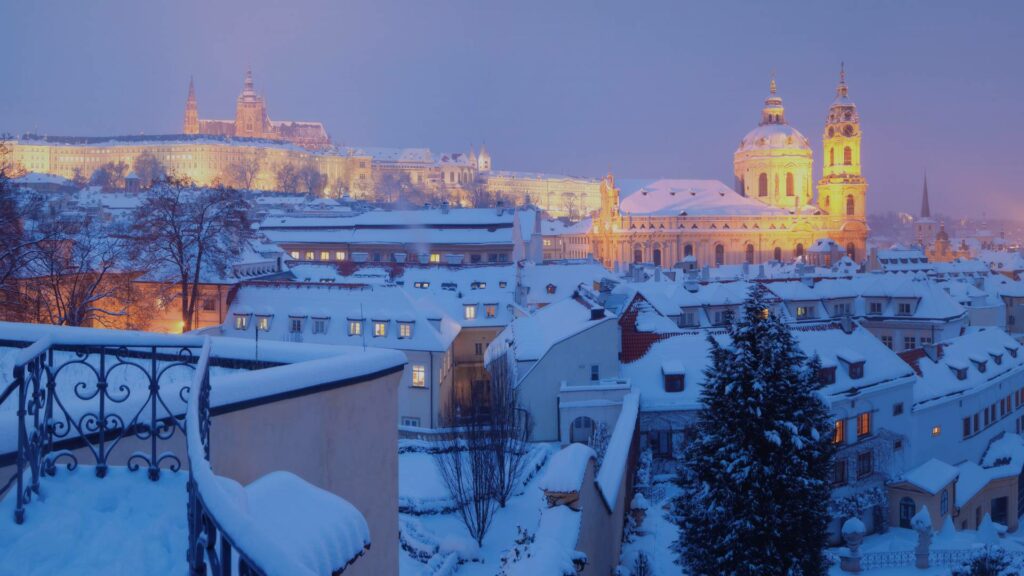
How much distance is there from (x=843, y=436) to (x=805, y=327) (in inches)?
194

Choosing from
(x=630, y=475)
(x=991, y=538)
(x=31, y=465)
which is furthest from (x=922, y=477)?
(x=31, y=465)

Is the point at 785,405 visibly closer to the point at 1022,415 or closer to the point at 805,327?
the point at 805,327

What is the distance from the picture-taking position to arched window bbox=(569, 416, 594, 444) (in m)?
24.5

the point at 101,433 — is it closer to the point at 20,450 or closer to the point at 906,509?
the point at 20,450

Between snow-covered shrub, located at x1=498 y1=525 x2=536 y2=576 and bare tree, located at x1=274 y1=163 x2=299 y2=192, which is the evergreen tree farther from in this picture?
bare tree, located at x1=274 y1=163 x2=299 y2=192

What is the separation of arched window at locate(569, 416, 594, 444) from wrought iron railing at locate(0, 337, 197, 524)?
19904mm

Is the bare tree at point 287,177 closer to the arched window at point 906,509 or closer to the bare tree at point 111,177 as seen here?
the bare tree at point 111,177

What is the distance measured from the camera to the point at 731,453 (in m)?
14.0

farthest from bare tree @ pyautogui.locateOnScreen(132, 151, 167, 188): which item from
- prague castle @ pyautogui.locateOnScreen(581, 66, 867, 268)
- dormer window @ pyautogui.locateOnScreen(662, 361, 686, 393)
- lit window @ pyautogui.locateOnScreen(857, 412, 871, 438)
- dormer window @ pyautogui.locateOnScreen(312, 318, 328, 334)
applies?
lit window @ pyautogui.locateOnScreen(857, 412, 871, 438)

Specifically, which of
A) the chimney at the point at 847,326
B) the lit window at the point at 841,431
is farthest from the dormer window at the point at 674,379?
the chimney at the point at 847,326

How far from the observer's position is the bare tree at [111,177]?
5097 inches

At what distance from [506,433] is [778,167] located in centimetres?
10112

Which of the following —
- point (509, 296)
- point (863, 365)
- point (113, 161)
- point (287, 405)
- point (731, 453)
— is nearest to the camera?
point (287, 405)

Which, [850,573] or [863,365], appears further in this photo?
[863,365]
